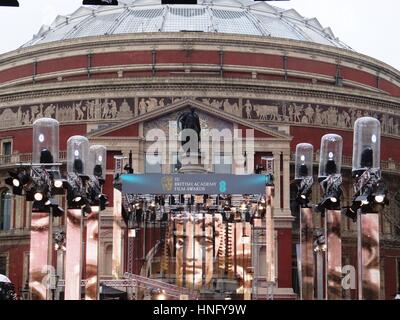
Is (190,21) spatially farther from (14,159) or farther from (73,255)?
(73,255)

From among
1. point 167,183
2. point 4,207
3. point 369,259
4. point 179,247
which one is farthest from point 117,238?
point 4,207

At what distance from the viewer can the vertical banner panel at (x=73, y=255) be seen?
104 feet

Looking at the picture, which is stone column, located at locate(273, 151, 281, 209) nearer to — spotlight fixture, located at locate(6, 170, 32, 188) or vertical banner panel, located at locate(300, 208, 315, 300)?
vertical banner panel, located at locate(300, 208, 315, 300)

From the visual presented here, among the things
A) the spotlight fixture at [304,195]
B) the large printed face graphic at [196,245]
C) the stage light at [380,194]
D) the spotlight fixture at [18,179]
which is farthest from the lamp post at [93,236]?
the large printed face graphic at [196,245]

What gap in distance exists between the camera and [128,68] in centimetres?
7181

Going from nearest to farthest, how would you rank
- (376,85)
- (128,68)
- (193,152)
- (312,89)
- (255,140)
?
1. (193,152)
2. (255,140)
3. (312,89)
4. (128,68)
5. (376,85)

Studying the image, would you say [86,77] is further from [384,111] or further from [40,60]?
[384,111]

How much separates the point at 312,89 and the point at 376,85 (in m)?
13.5

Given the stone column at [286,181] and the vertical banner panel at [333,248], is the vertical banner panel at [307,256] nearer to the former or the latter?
the vertical banner panel at [333,248]

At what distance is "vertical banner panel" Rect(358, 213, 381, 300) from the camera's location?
27.7 m

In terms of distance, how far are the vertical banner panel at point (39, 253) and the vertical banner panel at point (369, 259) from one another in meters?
9.14

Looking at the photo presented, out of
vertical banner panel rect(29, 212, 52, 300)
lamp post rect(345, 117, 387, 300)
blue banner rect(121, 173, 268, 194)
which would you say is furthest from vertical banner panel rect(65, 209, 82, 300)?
blue banner rect(121, 173, 268, 194)
